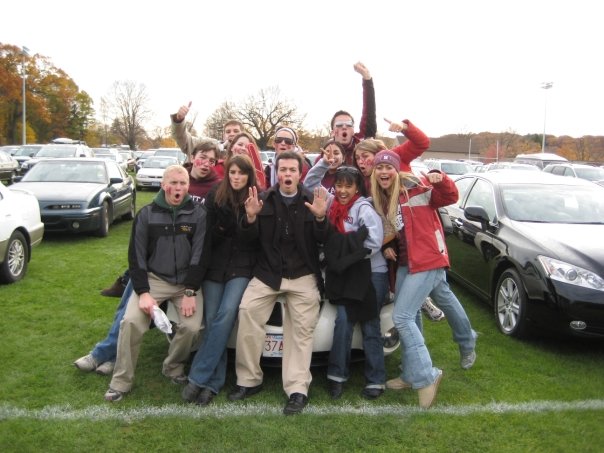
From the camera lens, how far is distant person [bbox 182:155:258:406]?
362cm

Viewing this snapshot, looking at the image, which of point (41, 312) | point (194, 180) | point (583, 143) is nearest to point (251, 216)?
point (194, 180)

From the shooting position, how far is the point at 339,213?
3797 millimetres

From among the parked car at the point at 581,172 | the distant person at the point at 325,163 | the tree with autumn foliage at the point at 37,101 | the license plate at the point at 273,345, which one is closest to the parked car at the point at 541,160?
the parked car at the point at 581,172

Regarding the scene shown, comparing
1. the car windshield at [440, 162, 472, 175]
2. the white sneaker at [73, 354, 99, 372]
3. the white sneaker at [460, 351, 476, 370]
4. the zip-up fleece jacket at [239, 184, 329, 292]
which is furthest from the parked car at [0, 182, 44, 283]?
the car windshield at [440, 162, 472, 175]

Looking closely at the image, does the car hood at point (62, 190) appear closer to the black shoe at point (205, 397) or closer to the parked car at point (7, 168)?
the black shoe at point (205, 397)

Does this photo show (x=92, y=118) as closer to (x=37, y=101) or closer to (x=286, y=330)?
(x=37, y=101)

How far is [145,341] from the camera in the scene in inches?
183

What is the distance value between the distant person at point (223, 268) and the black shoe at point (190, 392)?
0.04 m

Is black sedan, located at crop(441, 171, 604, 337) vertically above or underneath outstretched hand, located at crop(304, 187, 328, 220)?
underneath

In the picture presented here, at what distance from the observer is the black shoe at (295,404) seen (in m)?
3.40

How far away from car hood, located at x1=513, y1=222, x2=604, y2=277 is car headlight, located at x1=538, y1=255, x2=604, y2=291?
0.04m

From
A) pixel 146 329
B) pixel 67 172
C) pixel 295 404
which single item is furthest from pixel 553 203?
pixel 67 172

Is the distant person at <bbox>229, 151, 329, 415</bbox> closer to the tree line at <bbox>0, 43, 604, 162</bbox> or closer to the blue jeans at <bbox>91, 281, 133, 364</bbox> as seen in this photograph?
the blue jeans at <bbox>91, 281, 133, 364</bbox>

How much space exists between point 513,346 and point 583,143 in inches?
2432
